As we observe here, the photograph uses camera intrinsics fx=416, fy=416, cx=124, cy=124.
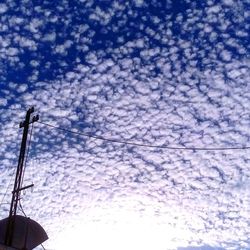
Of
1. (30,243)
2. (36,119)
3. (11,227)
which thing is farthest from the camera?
(30,243)

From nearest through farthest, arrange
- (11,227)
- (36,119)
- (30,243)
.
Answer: (11,227) → (36,119) → (30,243)

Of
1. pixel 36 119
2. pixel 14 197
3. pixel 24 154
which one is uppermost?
pixel 36 119

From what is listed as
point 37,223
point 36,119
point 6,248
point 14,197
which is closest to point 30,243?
point 37,223

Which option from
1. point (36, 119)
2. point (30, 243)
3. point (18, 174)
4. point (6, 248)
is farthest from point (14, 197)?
point (30, 243)

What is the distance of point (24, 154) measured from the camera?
23.0 meters

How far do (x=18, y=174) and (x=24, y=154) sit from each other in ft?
3.82

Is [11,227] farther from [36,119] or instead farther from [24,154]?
[36,119]

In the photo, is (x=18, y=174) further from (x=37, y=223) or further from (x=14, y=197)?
(x=37, y=223)

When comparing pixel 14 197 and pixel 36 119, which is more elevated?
pixel 36 119

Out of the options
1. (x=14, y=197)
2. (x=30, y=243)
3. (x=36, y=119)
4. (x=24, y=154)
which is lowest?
(x=30, y=243)

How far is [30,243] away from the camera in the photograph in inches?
1136

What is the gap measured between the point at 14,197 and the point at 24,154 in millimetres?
2484

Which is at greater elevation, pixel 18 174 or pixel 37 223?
pixel 18 174

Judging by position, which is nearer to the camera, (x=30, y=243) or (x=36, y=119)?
(x=36, y=119)
